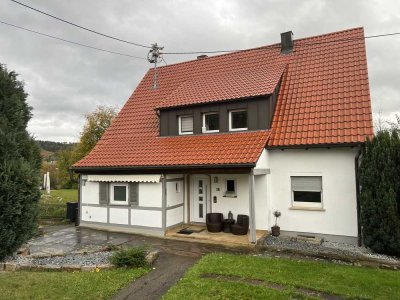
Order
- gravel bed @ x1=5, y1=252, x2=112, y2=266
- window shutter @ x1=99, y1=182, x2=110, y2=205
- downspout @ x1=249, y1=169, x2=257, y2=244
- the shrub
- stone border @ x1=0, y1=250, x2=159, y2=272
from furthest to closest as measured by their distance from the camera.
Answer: window shutter @ x1=99, y1=182, x2=110, y2=205 → downspout @ x1=249, y1=169, x2=257, y2=244 → gravel bed @ x1=5, y1=252, x2=112, y2=266 → the shrub → stone border @ x1=0, y1=250, x2=159, y2=272

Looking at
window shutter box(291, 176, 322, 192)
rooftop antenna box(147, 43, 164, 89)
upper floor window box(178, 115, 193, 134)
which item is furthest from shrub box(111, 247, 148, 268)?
rooftop antenna box(147, 43, 164, 89)

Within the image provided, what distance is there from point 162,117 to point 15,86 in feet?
22.7

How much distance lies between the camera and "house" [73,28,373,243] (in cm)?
1127

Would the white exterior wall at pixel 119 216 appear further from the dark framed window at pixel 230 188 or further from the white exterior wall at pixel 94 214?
the dark framed window at pixel 230 188

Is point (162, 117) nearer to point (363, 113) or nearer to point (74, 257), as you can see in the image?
point (74, 257)

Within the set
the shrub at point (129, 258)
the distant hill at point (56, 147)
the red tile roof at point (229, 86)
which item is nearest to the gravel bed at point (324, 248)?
the shrub at point (129, 258)

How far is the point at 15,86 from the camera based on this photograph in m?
9.27

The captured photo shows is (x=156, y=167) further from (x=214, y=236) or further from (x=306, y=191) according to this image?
(x=306, y=191)

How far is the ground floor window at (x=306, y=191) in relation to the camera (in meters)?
A: 11.6

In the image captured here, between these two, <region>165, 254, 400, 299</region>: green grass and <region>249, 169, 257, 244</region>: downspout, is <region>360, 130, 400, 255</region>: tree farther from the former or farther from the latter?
<region>249, 169, 257, 244</region>: downspout

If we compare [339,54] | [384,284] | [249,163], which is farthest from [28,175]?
[339,54]

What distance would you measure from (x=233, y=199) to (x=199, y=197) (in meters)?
1.70

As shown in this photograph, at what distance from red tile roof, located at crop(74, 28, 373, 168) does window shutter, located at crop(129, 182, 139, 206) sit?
38.2 inches

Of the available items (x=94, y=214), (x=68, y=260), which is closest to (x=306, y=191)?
(x=68, y=260)
